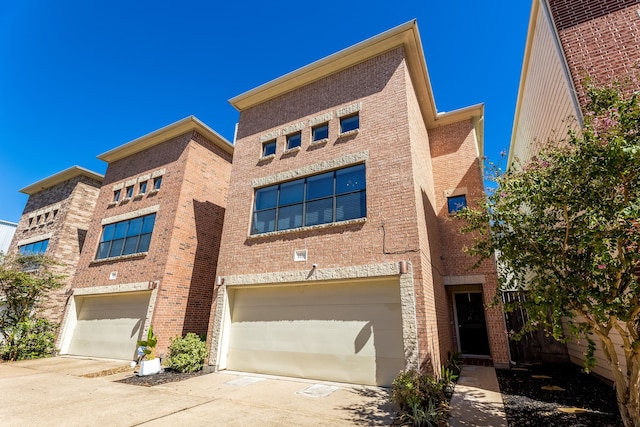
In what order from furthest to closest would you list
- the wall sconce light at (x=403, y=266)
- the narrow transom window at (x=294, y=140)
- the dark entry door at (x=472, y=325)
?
the dark entry door at (x=472, y=325)
the narrow transom window at (x=294, y=140)
the wall sconce light at (x=403, y=266)

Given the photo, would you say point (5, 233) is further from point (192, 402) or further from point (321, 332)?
point (321, 332)

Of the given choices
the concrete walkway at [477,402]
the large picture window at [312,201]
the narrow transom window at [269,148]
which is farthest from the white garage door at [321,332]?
the narrow transom window at [269,148]

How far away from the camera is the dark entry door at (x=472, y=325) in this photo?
11.4 metres

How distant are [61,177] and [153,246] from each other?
37.0 ft

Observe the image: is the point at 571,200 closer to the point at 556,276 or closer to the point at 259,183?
the point at 556,276

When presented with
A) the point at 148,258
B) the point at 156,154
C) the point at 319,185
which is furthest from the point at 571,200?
the point at 156,154

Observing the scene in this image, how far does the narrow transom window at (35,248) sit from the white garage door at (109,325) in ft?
18.8

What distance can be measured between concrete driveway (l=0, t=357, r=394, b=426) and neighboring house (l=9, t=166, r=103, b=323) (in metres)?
7.67

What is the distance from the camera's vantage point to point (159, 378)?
29.4 feet

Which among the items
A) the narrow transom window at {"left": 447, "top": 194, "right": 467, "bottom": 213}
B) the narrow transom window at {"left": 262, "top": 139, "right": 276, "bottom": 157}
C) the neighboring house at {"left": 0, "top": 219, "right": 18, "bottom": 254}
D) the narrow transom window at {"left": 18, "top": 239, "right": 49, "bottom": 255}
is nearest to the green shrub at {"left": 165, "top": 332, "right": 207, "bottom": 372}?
the narrow transom window at {"left": 262, "top": 139, "right": 276, "bottom": 157}

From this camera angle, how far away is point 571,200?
14.9 ft

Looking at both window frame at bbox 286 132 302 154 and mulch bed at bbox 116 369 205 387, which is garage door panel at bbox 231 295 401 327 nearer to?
mulch bed at bbox 116 369 205 387

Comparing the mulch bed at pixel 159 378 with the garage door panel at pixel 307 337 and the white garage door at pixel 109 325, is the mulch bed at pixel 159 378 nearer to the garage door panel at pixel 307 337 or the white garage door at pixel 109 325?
the garage door panel at pixel 307 337

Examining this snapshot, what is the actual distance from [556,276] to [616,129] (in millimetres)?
2295
